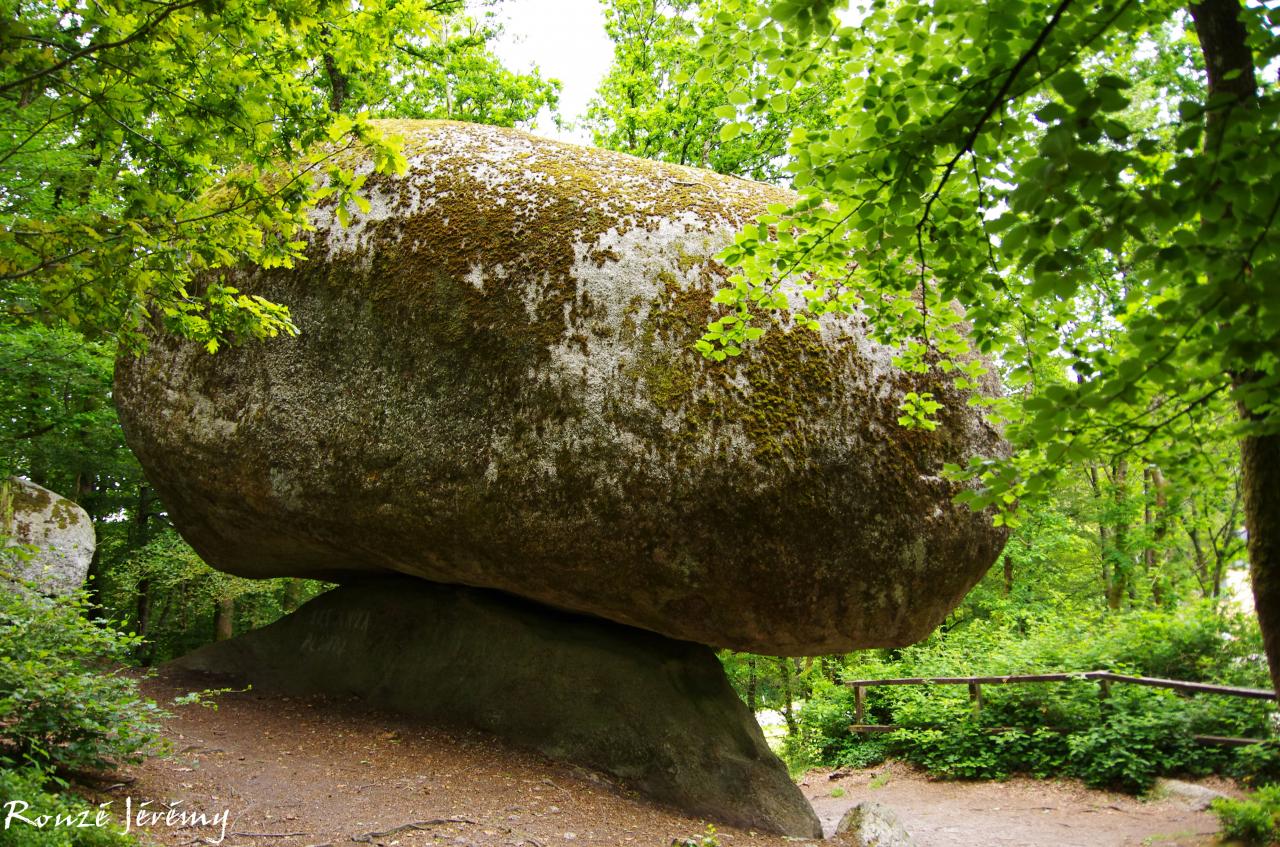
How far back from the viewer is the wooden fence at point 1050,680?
23.8 ft

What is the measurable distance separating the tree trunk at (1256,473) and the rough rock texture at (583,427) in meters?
2.86

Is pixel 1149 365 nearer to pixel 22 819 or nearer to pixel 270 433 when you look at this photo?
pixel 22 819

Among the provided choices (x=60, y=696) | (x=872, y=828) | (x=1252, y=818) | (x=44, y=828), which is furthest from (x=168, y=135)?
(x=1252, y=818)

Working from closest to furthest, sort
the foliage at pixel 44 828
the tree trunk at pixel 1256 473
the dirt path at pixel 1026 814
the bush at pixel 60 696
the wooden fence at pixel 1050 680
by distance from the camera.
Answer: the tree trunk at pixel 1256 473, the foliage at pixel 44 828, the bush at pixel 60 696, the dirt path at pixel 1026 814, the wooden fence at pixel 1050 680

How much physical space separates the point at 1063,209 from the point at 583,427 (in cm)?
379

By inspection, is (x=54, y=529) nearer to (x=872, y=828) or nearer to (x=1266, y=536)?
(x=872, y=828)

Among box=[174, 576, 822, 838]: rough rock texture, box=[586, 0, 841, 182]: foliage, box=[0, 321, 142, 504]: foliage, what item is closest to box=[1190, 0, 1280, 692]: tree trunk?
box=[174, 576, 822, 838]: rough rock texture

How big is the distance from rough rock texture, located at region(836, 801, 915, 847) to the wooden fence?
2.86 metres

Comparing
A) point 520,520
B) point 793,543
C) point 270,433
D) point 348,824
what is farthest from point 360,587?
point 793,543

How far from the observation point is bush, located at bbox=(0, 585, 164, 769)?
12.1 ft

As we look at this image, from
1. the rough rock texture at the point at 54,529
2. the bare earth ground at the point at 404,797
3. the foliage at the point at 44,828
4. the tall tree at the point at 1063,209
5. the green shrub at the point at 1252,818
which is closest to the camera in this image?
the tall tree at the point at 1063,209

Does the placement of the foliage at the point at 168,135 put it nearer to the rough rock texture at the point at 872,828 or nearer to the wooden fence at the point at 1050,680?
the rough rock texture at the point at 872,828

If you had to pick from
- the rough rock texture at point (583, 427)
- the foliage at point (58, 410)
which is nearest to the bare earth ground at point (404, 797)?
the rough rock texture at point (583, 427)

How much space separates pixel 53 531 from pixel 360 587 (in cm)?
409
